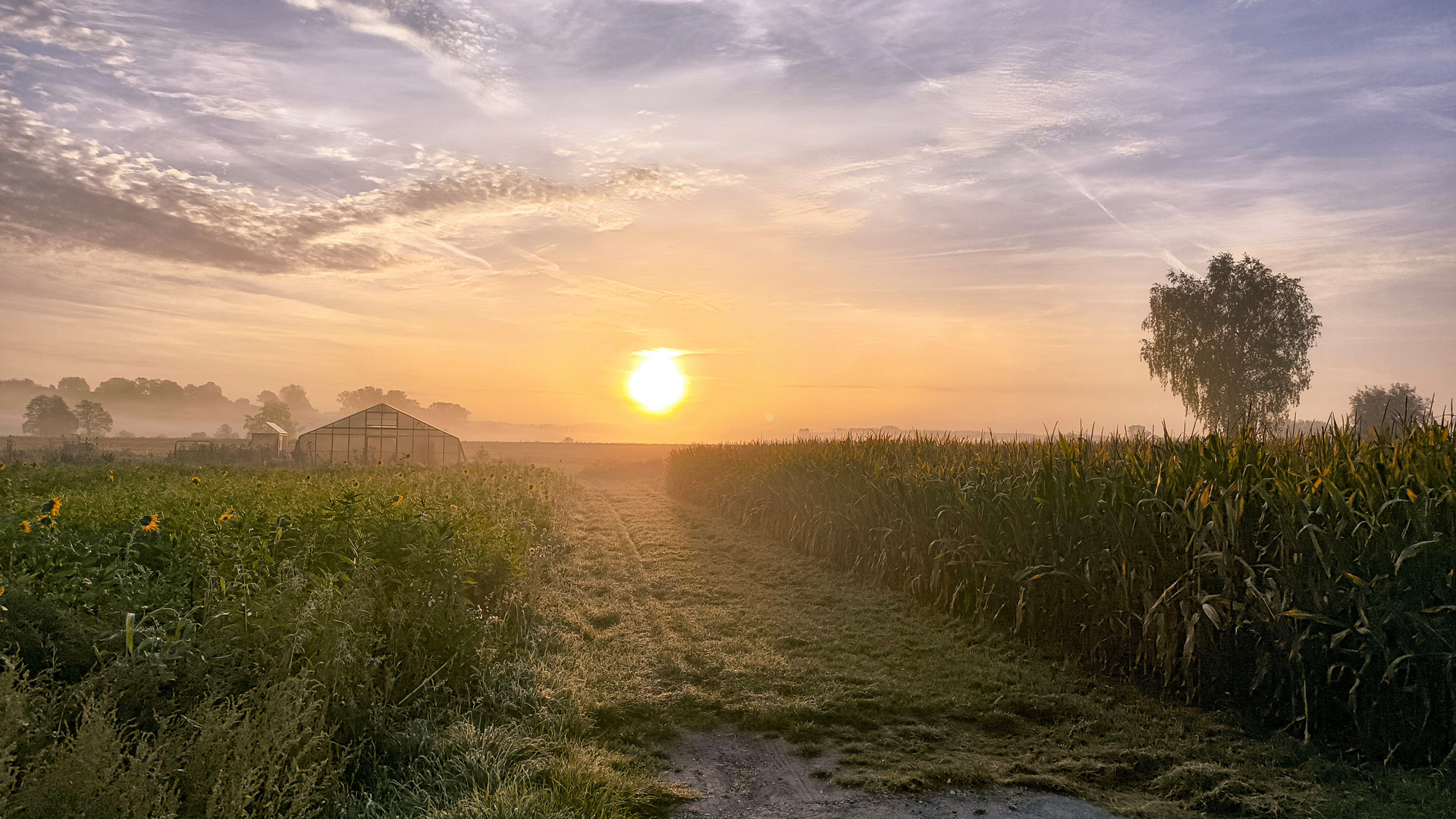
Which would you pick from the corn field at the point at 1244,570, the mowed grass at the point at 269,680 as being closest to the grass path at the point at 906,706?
the corn field at the point at 1244,570

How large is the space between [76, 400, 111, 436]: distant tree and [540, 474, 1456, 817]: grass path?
5527 inches

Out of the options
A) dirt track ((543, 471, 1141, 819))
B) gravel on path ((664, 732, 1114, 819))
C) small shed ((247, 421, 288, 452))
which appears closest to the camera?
gravel on path ((664, 732, 1114, 819))

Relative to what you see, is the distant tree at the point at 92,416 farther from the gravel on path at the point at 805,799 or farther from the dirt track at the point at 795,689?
the gravel on path at the point at 805,799

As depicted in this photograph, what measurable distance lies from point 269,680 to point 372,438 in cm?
4251

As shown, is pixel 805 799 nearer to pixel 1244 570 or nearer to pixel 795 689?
pixel 795 689

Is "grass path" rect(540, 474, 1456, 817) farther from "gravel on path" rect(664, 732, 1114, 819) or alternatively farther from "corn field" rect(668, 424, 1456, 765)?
"corn field" rect(668, 424, 1456, 765)

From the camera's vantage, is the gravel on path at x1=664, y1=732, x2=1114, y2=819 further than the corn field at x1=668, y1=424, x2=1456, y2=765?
No

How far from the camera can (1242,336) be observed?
43656 millimetres

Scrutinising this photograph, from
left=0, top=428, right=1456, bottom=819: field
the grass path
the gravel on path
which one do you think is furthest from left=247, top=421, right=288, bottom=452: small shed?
the gravel on path

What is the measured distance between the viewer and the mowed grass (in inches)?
151

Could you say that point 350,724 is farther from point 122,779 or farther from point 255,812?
point 122,779

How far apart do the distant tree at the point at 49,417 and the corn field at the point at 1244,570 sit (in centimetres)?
14511

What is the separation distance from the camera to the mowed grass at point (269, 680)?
383 cm

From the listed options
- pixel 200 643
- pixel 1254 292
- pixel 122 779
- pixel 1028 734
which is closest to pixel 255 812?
pixel 122 779
